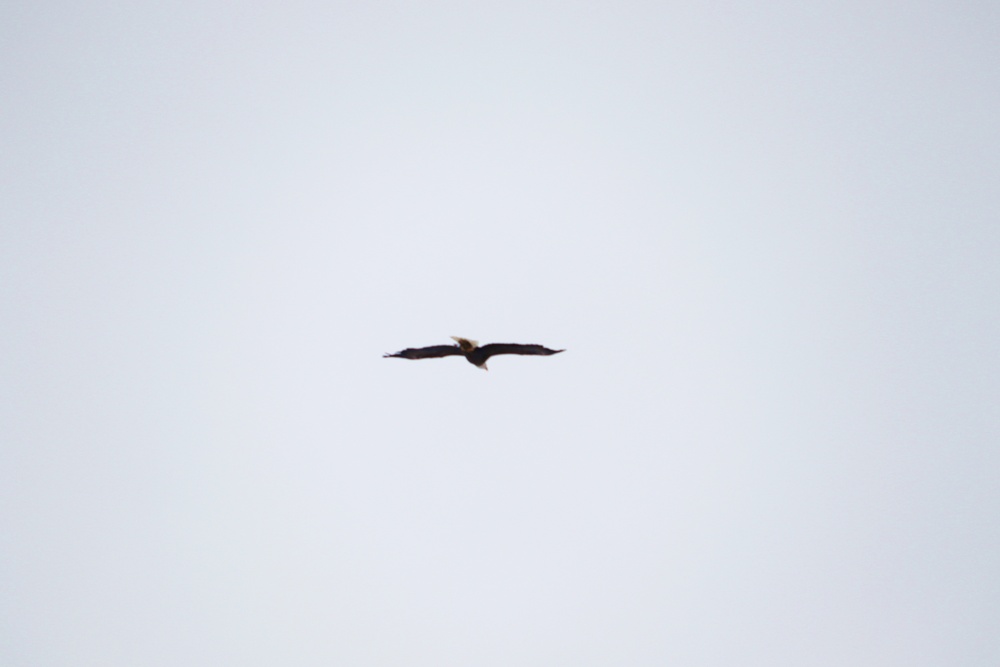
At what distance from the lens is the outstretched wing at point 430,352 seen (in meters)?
33.6

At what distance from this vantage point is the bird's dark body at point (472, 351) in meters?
31.8

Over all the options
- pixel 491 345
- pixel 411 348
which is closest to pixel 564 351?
pixel 491 345

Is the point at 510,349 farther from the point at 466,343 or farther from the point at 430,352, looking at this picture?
the point at 430,352

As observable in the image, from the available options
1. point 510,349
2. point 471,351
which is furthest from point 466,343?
point 510,349

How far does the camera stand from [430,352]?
33.9 m

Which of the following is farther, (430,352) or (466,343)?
(430,352)

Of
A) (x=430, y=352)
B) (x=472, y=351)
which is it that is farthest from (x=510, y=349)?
(x=430, y=352)

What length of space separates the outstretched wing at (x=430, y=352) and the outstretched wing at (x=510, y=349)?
105 cm

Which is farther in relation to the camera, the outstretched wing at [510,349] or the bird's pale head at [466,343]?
the bird's pale head at [466,343]

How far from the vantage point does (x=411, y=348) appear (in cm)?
3384

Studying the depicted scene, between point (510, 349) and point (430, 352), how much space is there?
3.11 metres

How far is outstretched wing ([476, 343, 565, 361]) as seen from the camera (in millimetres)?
31578

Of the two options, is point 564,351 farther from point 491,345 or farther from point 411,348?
point 411,348

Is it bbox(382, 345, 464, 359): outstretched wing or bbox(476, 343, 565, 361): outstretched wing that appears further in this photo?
bbox(382, 345, 464, 359): outstretched wing
